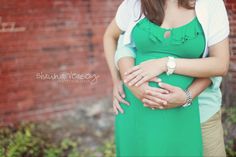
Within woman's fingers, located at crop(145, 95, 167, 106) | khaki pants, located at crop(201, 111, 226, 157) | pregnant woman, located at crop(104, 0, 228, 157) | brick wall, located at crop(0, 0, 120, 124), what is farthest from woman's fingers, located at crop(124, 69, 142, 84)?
brick wall, located at crop(0, 0, 120, 124)

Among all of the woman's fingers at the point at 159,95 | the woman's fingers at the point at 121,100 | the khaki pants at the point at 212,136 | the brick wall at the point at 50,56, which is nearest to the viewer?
the woman's fingers at the point at 159,95

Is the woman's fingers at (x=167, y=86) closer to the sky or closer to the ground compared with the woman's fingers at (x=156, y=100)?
closer to the sky

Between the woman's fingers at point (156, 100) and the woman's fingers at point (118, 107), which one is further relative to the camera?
the woman's fingers at point (118, 107)

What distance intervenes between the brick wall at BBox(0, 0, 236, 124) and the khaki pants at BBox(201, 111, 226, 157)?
132 cm

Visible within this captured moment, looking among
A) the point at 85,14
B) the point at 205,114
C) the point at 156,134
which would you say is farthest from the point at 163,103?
the point at 85,14

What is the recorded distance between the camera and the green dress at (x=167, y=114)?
200cm

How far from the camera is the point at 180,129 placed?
2045mm

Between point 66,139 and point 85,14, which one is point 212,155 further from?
point 85,14

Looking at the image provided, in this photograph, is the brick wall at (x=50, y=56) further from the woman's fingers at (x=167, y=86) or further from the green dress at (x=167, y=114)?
the woman's fingers at (x=167, y=86)

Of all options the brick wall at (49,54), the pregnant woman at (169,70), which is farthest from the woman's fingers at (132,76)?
the brick wall at (49,54)

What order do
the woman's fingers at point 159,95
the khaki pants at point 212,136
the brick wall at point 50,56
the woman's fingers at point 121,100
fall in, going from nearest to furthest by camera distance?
the woman's fingers at point 159,95
the woman's fingers at point 121,100
the khaki pants at point 212,136
the brick wall at point 50,56

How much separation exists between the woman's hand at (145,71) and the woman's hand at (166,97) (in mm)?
56

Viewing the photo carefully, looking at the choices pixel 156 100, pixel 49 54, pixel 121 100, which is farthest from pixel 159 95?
pixel 49 54

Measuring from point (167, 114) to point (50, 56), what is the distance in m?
2.35
